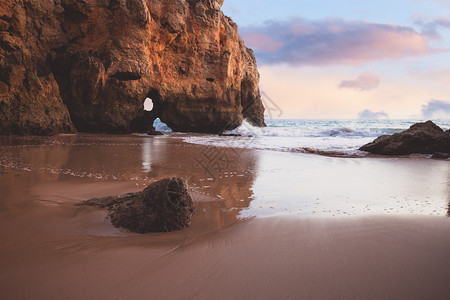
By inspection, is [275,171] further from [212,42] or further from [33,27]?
[212,42]

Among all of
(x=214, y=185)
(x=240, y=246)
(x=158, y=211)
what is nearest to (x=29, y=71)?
(x=214, y=185)

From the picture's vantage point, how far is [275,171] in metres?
4.72

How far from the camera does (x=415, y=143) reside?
296 inches

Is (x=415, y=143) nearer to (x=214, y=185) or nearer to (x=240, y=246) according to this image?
(x=214, y=185)

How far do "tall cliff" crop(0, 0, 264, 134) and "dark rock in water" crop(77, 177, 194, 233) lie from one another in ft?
34.2

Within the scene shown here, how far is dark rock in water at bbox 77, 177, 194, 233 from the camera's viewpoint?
6.55 ft

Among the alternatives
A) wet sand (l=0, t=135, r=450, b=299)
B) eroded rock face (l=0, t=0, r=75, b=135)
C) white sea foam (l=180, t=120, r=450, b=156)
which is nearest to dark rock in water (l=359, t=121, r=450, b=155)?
white sea foam (l=180, t=120, r=450, b=156)

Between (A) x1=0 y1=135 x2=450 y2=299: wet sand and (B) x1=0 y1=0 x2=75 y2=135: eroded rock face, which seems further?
(B) x1=0 y1=0 x2=75 y2=135: eroded rock face

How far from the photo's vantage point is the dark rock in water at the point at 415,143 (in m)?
7.41

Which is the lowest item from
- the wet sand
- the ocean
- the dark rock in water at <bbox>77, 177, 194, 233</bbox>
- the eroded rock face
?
the wet sand

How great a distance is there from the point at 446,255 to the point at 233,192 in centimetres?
205

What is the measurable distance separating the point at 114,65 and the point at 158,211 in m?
13.6

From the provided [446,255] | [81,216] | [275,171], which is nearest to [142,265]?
[81,216]

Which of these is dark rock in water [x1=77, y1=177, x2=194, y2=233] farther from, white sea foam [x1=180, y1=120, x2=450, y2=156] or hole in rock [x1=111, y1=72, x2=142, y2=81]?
hole in rock [x1=111, y1=72, x2=142, y2=81]
